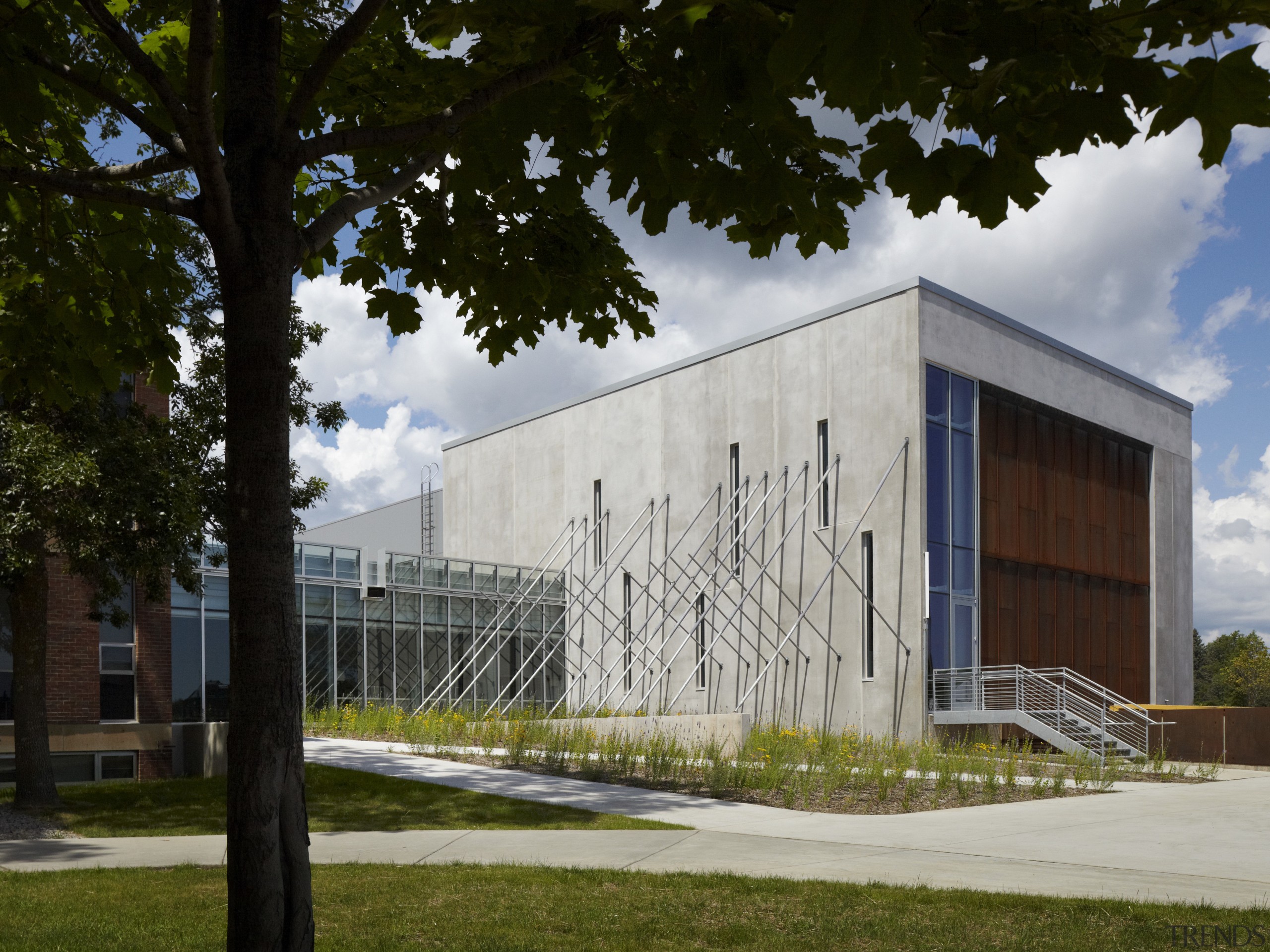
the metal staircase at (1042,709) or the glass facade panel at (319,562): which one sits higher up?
the glass facade panel at (319,562)

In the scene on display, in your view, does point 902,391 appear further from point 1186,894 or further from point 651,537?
point 1186,894

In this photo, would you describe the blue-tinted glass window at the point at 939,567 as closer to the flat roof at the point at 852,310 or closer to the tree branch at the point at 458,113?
the flat roof at the point at 852,310

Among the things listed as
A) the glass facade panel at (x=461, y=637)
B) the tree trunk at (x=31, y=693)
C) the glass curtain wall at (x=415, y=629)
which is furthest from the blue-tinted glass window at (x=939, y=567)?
the tree trunk at (x=31, y=693)

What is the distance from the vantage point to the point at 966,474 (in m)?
29.0

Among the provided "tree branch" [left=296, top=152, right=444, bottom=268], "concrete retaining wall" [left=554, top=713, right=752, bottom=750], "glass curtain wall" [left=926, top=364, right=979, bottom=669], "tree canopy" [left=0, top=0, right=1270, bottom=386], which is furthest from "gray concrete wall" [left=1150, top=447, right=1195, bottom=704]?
"tree branch" [left=296, top=152, right=444, bottom=268]

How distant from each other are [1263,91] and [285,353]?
3537 millimetres

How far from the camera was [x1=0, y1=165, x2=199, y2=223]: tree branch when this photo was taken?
5.14 m

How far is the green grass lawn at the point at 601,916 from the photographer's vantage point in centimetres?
682

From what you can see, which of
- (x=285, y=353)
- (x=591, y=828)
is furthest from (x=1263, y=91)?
A: (x=591, y=828)

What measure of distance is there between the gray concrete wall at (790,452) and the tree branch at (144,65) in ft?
79.7

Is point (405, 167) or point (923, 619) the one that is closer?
point (405, 167)

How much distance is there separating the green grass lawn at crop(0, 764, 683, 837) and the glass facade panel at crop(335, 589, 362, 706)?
13701 millimetres

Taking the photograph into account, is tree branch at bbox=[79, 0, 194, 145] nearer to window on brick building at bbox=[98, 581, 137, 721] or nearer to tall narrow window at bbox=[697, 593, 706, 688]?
window on brick building at bbox=[98, 581, 137, 721]

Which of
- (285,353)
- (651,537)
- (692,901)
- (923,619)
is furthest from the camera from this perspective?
(651,537)
